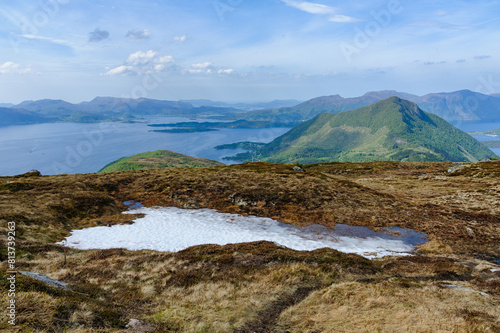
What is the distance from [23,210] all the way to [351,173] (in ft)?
307

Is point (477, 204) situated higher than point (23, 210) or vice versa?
point (23, 210)

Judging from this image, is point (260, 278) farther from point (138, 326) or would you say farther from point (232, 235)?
point (232, 235)

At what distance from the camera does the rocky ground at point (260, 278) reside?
427 inches

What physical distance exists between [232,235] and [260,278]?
1161 cm

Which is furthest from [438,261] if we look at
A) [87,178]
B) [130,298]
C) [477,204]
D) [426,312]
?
[87,178]

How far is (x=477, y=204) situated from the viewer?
133ft

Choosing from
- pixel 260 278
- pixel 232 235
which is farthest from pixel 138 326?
pixel 232 235

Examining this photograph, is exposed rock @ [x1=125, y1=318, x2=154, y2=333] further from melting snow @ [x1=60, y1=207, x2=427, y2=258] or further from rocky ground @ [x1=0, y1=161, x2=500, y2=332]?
melting snow @ [x1=60, y1=207, x2=427, y2=258]

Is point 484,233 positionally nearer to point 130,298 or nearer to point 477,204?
point 477,204

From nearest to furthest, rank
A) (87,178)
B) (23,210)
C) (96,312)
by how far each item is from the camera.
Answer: (96,312), (23,210), (87,178)

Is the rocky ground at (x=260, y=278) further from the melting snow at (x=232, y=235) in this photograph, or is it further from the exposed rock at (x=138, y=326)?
the melting snow at (x=232, y=235)

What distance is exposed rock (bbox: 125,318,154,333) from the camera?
33.3ft

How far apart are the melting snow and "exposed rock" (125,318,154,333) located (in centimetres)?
1247

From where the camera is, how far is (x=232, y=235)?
2784cm
